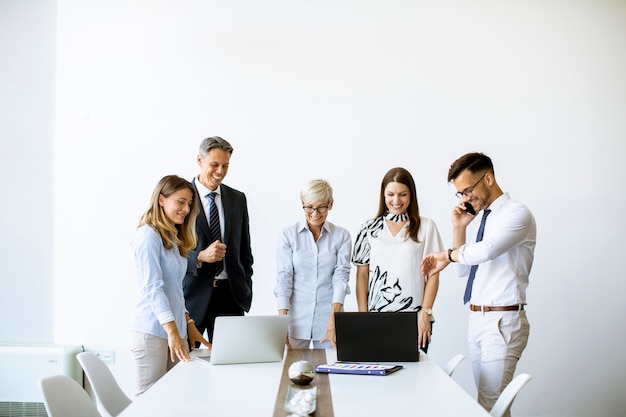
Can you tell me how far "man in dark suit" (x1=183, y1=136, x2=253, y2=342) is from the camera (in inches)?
159

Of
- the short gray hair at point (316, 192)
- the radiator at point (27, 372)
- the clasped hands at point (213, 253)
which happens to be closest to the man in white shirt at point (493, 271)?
the short gray hair at point (316, 192)

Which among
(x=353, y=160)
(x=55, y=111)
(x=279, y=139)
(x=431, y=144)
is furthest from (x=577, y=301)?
(x=55, y=111)

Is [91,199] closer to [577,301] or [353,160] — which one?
[353,160]

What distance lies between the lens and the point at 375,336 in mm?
3188

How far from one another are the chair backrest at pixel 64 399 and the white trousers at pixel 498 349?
74.5 inches

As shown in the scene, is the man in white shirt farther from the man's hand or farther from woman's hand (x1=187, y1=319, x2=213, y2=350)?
woman's hand (x1=187, y1=319, x2=213, y2=350)

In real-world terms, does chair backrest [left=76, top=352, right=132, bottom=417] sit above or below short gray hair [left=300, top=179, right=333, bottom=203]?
below

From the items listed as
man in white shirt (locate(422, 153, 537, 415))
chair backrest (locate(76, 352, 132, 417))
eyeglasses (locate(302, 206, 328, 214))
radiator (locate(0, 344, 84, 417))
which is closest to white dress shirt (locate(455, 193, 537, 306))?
man in white shirt (locate(422, 153, 537, 415))

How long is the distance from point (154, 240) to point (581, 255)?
12.2 feet

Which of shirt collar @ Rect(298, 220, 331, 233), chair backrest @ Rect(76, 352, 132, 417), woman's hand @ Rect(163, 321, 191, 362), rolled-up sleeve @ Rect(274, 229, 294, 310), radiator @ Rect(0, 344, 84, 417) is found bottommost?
radiator @ Rect(0, 344, 84, 417)

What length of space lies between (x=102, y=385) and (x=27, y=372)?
2793 mm

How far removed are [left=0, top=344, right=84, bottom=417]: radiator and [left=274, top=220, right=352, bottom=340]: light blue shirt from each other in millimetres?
2422

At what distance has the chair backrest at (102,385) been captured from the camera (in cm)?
287

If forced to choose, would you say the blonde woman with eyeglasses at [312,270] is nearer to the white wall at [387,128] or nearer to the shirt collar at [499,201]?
the shirt collar at [499,201]
